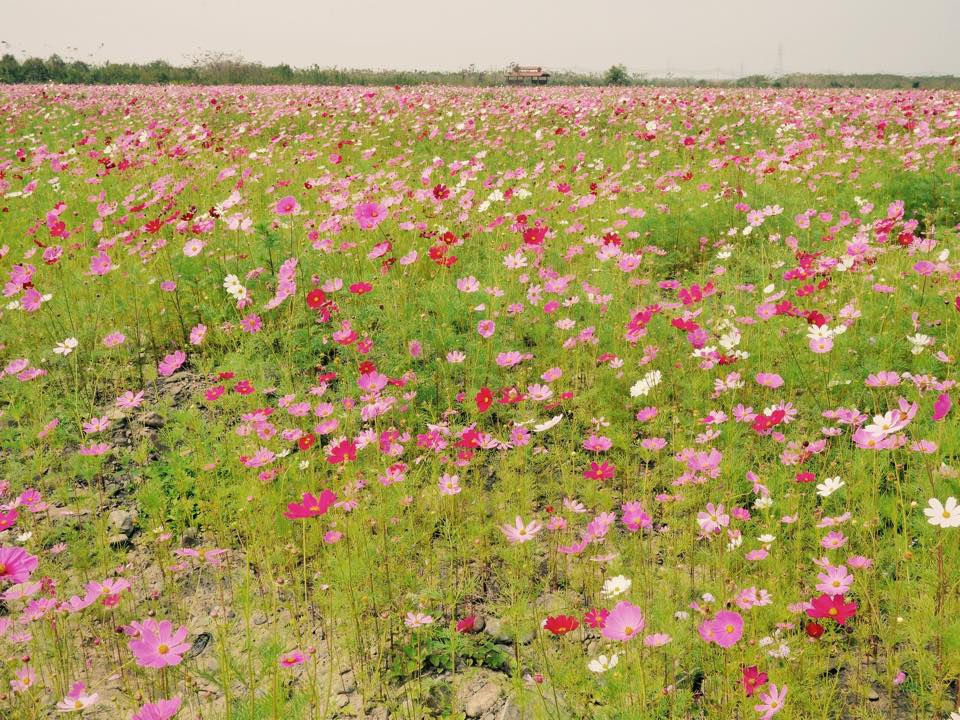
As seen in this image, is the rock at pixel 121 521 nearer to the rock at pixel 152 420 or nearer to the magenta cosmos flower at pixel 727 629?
the rock at pixel 152 420

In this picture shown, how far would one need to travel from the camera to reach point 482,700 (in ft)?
6.41

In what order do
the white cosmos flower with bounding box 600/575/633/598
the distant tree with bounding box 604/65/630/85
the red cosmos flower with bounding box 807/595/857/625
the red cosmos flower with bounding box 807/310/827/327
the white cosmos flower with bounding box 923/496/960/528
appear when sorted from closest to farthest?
the red cosmos flower with bounding box 807/595/857/625
the white cosmos flower with bounding box 923/496/960/528
the white cosmos flower with bounding box 600/575/633/598
the red cosmos flower with bounding box 807/310/827/327
the distant tree with bounding box 604/65/630/85

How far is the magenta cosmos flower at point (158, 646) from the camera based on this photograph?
1535 millimetres

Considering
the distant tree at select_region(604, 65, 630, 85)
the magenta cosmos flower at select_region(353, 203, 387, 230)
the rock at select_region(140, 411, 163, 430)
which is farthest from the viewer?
the distant tree at select_region(604, 65, 630, 85)

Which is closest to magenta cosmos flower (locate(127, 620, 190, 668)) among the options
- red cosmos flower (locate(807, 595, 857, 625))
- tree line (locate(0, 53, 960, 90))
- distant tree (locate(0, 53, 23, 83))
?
red cosmos flower (locate(807, 595, 857, 625))

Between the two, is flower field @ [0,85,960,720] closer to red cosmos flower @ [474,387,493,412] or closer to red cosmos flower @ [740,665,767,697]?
red cosmos flower @ [740,665,767,697]

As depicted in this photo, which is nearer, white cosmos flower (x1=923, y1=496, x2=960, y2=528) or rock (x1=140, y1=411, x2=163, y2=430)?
white cosmos flower (x1=923, y1=496, x2=960, y2=528)

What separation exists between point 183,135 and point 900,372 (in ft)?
27.2

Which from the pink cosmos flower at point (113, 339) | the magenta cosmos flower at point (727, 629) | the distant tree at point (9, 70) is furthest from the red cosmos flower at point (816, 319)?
the distant tree at point (9, 70)

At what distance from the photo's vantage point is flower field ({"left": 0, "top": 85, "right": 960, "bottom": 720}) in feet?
6.27

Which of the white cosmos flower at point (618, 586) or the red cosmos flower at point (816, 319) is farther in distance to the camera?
the red cosmos flower at point (816, 319)

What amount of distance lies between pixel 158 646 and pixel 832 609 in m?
1.56

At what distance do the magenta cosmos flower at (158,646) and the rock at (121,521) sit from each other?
132 cm

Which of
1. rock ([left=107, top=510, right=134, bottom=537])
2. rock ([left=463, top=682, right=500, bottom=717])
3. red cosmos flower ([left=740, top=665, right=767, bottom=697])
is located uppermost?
red cosmos flower ([left=740, top=665, right=767, bottom=697])
